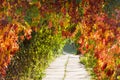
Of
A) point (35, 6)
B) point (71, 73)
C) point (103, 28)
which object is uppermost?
point (35, 6)

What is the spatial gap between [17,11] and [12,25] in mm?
175

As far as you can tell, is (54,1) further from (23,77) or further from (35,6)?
(23,77)

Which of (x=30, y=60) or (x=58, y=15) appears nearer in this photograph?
(x=58, y=15)

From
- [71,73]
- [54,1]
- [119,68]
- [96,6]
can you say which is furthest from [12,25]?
[71,73]

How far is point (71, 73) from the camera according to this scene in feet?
40.4

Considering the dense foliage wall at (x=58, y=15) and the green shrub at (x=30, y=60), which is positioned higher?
the dense foliage wall at (x=58, y=15)

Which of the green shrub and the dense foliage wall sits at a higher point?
the dense foliage wall

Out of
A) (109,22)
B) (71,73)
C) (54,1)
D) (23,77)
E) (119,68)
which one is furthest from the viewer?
(71,73)

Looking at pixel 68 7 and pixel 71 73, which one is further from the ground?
pixel 68 7

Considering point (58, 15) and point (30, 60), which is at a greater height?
point (58, 15)

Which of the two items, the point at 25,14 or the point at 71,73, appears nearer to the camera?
the point at 25,14

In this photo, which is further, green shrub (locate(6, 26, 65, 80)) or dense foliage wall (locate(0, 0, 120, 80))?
green shrub (locate(6, 26, 65, 80))

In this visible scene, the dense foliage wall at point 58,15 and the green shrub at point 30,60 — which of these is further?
the green shrub at point 30,60

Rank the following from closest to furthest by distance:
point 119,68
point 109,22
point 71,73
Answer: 1. point 109,22
2. point 119,68
3. point 71,73
